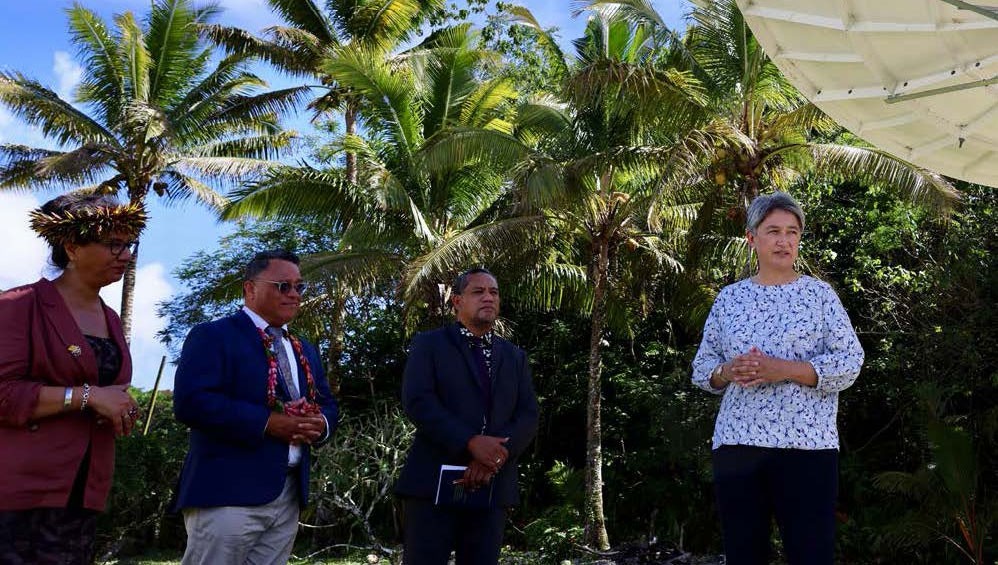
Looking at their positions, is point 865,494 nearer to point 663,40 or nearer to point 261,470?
point 663,40

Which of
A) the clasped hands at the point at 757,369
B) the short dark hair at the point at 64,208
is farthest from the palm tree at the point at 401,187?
the clasped hands at the point at 757,369

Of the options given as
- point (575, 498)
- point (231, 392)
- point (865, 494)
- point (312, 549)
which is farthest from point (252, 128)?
point (231, 392)

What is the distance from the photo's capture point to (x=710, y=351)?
4520 millimetres

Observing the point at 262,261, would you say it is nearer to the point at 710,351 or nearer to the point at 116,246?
the point at 116,246

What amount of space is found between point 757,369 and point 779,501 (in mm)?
513

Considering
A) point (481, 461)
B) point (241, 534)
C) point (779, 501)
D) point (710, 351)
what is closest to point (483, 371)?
point (481, 461)

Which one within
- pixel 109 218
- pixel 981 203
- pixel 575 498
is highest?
pixel 981 203

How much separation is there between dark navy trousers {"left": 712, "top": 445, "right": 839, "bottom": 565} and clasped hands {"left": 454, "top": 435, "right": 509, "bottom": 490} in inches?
43.1

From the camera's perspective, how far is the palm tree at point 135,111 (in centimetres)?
2320

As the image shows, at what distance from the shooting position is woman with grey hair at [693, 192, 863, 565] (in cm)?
396

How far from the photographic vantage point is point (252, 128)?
26156 millimetres

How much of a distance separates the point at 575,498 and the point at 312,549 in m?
4.65

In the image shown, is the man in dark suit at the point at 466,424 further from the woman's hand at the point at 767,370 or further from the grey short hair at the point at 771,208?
the grey short hair at the point at 771,208

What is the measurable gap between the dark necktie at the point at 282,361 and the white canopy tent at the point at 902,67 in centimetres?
317
